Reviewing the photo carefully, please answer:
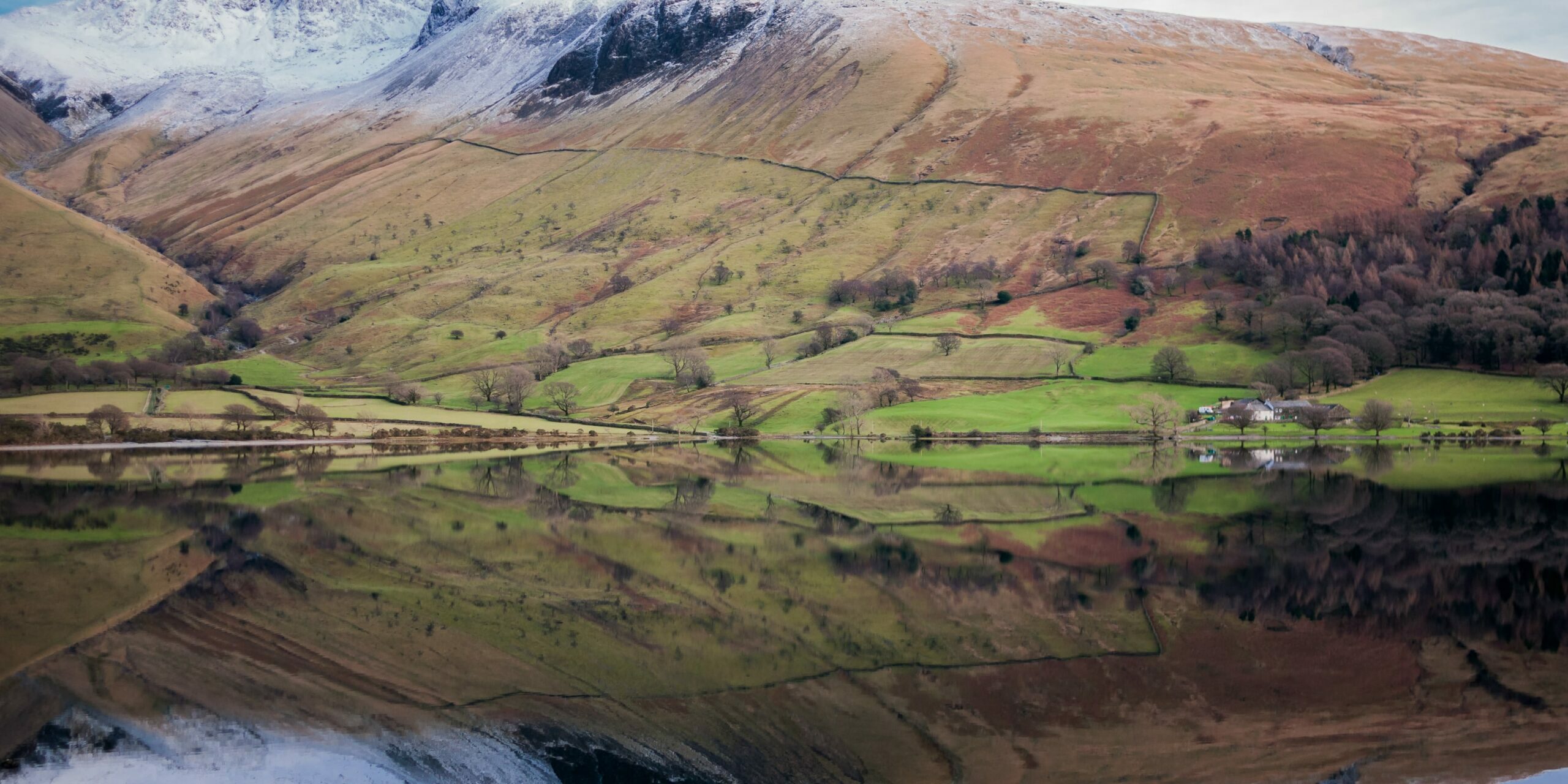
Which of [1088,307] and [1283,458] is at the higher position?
[1283,458]

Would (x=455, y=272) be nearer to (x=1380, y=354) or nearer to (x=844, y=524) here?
(x=1380, y=354)

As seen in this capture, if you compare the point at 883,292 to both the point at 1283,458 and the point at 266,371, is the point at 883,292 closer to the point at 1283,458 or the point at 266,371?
the point at 266,371

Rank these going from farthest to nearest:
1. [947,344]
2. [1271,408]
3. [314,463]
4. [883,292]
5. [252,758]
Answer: [883,292] → [947,344] → [1271,408] → [314,463] → [252,758]

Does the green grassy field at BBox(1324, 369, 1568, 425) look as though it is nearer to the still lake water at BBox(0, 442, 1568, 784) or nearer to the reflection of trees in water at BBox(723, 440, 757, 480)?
the reflection of trees in water at BBox(723, 440, 757, 480)

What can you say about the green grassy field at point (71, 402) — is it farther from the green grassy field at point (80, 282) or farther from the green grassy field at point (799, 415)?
the green grassy field at point (799, 415)

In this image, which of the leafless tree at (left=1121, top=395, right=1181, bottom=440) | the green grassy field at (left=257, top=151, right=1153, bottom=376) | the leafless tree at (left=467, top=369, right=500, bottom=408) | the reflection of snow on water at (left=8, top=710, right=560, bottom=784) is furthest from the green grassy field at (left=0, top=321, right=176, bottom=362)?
the reflection of snow on water at (left=8, top=710, right=560, bottom=784)

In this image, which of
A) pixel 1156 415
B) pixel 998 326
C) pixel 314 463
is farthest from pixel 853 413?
pixel 314 463

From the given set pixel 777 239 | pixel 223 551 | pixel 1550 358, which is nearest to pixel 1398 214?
pixel 1550 358

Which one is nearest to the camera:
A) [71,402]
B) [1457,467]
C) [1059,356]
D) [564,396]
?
[1457,467]
